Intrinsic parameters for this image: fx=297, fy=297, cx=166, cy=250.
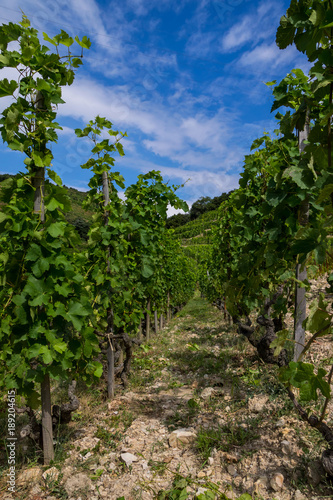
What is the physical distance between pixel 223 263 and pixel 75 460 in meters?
5.86

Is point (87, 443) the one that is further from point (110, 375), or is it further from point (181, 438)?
point (110, 375)

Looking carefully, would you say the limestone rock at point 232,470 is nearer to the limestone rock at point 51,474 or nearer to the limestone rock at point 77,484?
the limestone rock at point 77,484

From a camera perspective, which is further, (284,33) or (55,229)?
(55,229)

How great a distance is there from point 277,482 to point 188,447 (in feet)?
3.27

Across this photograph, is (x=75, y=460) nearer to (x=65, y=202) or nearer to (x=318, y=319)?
(x=65, y=202)

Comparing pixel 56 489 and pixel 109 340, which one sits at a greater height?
pixel 109 340

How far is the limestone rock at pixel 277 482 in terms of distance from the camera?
2.32m

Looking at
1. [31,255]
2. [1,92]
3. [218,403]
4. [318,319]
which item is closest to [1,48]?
[1,92]

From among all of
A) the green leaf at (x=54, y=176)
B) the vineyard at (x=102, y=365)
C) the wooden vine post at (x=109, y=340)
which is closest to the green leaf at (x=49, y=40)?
the vineyard at (x=102, y=365)

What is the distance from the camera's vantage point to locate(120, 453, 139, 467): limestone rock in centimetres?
288

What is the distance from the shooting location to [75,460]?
2.99m

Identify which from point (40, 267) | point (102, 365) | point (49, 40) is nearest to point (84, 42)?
point (49, 40)

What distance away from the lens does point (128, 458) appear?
2.93 metres

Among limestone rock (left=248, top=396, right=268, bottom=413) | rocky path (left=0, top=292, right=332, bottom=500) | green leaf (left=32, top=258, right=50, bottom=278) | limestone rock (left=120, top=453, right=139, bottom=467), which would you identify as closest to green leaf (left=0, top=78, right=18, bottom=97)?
green leaf (left=32, top=258, right=50, bottom=278)
